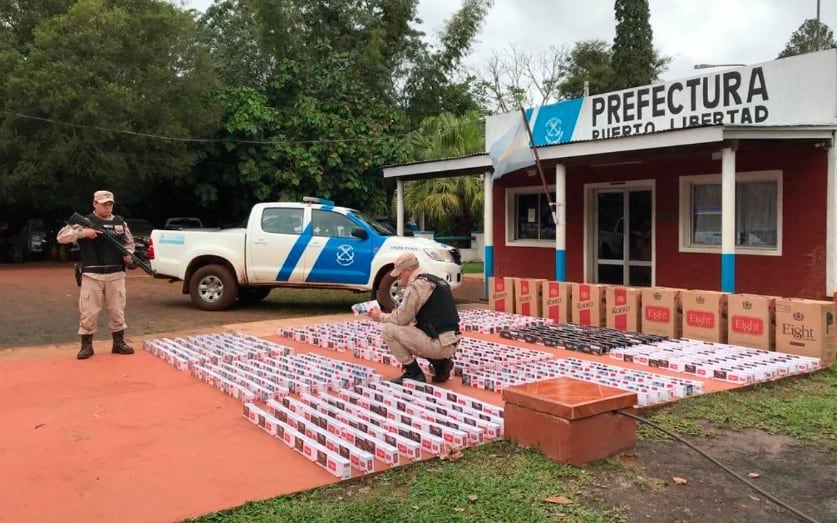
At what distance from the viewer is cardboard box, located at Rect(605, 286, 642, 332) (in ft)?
31.6

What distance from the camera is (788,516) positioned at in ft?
12.4

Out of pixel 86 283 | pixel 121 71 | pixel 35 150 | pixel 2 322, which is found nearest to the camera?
pixel 86 283

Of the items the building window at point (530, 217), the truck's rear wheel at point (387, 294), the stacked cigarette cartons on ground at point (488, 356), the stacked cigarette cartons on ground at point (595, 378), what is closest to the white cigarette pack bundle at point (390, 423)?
the stacked cigarette cartons on ground at point (595, 378)

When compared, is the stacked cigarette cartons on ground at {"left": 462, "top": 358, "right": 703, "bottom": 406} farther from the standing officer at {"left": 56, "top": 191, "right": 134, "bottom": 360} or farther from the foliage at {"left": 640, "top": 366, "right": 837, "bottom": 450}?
the standing officer at {"left": 56, "top": 191, "right": 134, "bottom": 360}

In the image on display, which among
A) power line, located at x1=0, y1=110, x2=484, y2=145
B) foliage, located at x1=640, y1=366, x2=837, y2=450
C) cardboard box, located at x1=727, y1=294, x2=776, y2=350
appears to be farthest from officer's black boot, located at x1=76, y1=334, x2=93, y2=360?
power line, located at x1=0, y1=110, x2=484, y2=145

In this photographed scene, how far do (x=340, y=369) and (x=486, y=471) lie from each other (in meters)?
2.95

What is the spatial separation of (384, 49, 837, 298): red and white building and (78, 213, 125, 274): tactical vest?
6937 mm

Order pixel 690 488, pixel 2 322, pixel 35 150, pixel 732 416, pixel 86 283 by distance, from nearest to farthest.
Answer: pixel 690 488, pixel 732 416, pixel 86 283, pixel 2 322, pixel 35 150

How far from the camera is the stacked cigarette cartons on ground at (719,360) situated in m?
6.86

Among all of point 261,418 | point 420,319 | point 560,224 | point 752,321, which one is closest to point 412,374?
point 420,319

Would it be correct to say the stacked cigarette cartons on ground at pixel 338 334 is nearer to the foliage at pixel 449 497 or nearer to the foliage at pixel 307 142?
the foliage at pixel 449 497

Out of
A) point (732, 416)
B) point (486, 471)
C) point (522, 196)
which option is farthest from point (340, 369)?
point (522, 196)

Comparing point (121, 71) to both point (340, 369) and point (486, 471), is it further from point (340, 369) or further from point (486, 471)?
point (486, 471)

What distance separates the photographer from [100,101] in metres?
19.6
